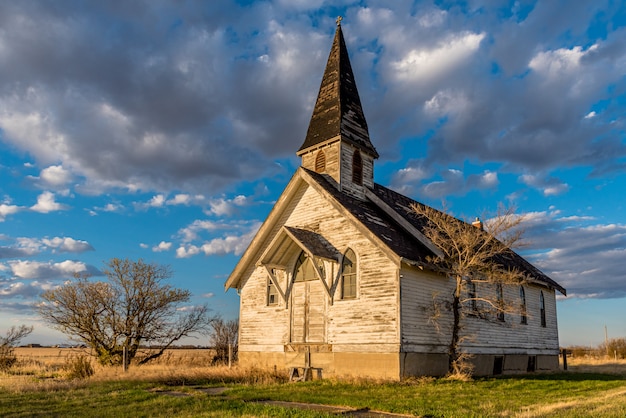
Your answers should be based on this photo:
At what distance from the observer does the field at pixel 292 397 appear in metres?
11.8

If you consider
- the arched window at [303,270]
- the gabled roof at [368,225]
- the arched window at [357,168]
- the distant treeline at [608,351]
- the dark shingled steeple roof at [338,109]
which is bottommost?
the distant treeline at [608,351]

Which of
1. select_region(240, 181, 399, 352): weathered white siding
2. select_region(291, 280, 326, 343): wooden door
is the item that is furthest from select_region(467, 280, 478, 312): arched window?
select_region(291, 280, 326, 343): wooden door

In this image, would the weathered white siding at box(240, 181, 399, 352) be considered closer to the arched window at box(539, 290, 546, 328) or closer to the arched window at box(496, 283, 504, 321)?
the arched window at box(496, 283, 504, 321)

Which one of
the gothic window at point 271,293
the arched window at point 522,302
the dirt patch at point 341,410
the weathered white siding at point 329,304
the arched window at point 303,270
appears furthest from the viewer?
the arched window at point 522,302

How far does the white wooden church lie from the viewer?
1911 cm

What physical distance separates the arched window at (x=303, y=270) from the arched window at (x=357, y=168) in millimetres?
4015

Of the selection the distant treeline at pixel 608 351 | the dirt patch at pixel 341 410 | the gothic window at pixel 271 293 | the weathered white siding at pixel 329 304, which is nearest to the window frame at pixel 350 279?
the weathered white siding at pixel 329 304

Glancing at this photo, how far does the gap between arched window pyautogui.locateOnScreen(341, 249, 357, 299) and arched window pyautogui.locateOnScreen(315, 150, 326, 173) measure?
4640mm

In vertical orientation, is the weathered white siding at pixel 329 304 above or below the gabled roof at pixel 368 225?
below

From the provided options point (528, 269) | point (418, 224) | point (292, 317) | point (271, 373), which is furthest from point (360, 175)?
point (528, 269)

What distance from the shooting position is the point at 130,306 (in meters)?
27.8

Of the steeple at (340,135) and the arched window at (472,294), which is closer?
the arched window at (472,294)

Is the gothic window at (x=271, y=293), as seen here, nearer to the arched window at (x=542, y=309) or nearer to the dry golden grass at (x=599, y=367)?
the arched window at (x=542, y=309)

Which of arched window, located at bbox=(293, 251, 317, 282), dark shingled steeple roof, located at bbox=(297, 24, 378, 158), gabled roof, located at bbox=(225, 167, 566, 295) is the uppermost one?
dark shingled steeple roof, located at bbox=(297, 24, 378, 158)
